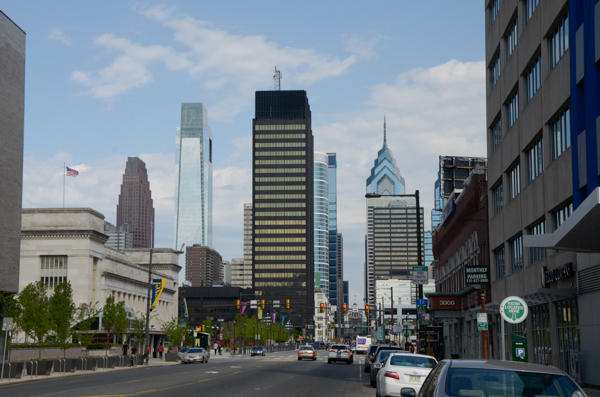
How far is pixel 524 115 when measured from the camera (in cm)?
3688

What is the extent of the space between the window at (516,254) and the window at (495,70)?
11.7 metres

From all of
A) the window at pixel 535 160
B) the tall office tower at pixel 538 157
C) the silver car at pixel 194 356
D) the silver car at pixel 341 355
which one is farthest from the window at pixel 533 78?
the silver car at pixel 194 356

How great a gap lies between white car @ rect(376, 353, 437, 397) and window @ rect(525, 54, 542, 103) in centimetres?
1919

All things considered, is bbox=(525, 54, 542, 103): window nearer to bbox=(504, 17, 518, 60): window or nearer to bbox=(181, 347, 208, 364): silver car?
bbox=(504, 17, 518, 60): window

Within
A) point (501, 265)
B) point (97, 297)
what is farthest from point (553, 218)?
point (97, 297)

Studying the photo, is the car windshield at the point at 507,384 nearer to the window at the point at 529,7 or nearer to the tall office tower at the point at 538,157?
the tall office tower at the point at 538,157

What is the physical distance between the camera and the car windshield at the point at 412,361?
67.8 feet

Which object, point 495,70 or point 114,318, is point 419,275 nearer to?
point 495,70

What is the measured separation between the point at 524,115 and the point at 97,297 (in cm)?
5951

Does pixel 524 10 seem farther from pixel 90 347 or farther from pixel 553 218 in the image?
pixel 90 347

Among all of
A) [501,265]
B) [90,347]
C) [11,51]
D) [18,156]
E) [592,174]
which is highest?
[11,51]

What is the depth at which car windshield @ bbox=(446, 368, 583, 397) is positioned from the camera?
809 cm

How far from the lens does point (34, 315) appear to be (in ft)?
169

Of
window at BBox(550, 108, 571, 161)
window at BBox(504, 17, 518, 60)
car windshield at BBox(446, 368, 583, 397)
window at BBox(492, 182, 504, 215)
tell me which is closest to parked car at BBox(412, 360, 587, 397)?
car windshield at BBox(446, 368, 583, 397)
